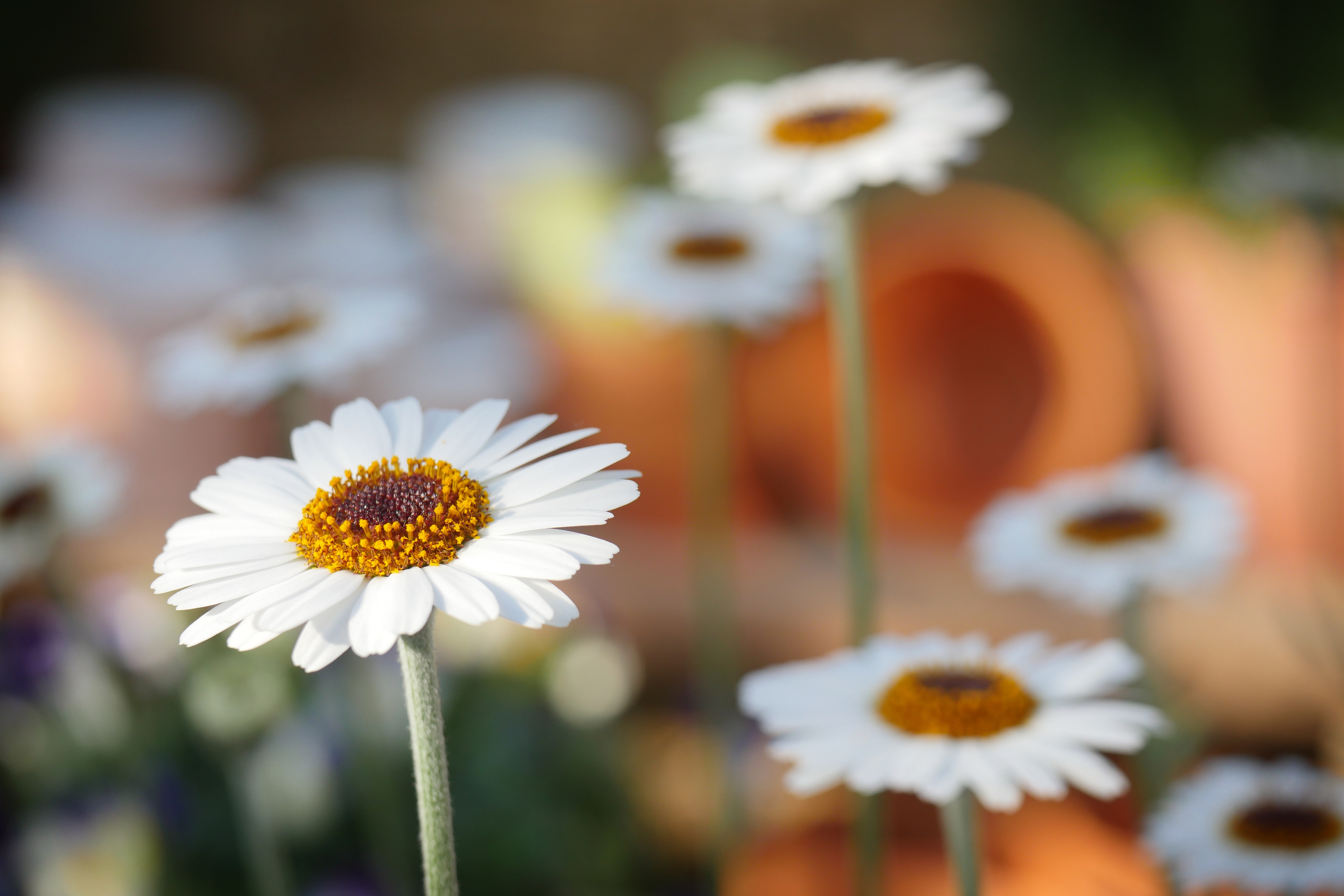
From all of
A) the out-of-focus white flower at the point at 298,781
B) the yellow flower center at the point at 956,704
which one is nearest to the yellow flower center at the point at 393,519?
the yellow flower center at the point at 956,704

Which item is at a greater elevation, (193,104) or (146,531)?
(193,104)

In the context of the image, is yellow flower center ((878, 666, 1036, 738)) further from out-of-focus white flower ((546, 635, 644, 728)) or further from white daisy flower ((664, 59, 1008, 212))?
out-of-focus white flower ((546, 635, 644, 728))

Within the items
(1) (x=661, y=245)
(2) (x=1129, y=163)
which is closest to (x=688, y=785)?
(1) (x=661, y=245)

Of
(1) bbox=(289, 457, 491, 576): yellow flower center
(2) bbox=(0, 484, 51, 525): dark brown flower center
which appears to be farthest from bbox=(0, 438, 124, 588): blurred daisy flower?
(1) bbox=(289, 457, 491, 576): yellow flower center

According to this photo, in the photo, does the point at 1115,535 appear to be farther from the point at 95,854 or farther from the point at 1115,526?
the point at 95,854

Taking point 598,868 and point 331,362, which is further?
point 598,868

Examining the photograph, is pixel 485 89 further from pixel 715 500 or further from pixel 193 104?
pixel 715 500
